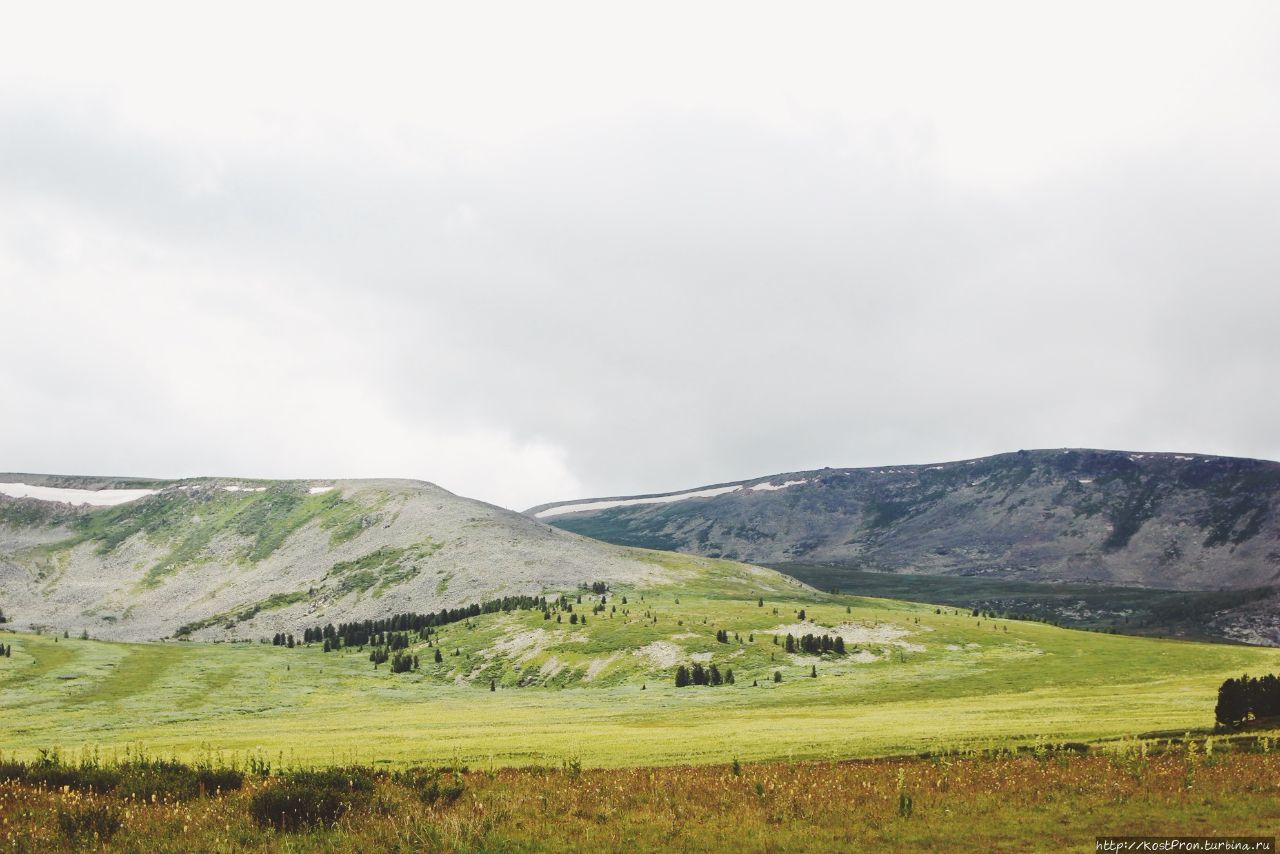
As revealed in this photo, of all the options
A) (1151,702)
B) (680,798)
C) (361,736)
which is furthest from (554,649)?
Answer: (680,798)

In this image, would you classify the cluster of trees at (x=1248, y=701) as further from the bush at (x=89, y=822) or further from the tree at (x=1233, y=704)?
the bush at (x=89, y=822)

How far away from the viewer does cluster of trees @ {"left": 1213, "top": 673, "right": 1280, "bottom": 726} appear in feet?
112

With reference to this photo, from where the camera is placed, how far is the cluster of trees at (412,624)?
13488 cm

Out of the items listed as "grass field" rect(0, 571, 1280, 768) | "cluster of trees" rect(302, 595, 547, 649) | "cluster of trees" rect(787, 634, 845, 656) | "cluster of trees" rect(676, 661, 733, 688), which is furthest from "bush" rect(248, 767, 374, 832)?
"cluster of trees" rect(302, 595, 547, 649)

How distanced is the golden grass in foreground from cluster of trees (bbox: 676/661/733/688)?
2476 inches

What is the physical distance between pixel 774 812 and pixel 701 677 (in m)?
70.1

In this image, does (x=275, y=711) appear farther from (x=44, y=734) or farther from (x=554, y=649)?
(x=554, y=649)

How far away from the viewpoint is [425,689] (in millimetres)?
95812

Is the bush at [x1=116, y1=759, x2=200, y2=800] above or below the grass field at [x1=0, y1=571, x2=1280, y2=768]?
above

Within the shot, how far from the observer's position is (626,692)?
3290 inches

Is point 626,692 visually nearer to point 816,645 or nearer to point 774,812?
point 816,645

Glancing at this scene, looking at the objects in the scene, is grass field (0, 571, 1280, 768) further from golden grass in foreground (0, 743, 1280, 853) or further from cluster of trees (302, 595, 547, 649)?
golden grass in foreground (0, 743, 1280, 853)

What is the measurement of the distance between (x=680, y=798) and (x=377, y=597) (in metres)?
163

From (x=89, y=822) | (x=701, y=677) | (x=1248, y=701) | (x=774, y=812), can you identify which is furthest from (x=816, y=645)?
(x=89, y=822)
